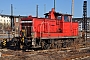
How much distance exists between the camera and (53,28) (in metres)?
18.7

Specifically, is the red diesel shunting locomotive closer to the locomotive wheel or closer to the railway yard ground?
the locomotive wheel

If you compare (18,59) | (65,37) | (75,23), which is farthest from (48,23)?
(18,59)

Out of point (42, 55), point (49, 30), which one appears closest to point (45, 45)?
point (49, 30)

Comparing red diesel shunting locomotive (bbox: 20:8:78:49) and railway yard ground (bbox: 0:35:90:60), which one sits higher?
red diesel shunting locomotive (bbox: 20:8:78:49)

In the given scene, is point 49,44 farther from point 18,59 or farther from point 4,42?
point 18,59

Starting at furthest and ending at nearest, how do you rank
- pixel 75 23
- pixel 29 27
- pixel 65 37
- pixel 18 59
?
1. pixel 75 23
2. pixel 65 37
3. pixel 29 27
4. pixel 18 59

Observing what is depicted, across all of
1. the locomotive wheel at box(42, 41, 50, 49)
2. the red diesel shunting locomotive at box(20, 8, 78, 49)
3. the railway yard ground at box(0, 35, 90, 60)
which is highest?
the red diesel shunting locomotive at box(20, 8, 78, 49)

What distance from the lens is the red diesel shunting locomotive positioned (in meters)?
17.0

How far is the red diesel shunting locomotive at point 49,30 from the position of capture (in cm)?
1702

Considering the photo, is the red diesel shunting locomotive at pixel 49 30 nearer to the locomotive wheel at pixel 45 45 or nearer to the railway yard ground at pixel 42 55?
the locomotive wheel at pixel 45 45

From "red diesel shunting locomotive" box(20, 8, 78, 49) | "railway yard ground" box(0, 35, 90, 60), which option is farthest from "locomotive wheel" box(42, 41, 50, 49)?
"railway yard ground" box(0, 35, 90, 60)

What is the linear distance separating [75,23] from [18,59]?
33.7 feet

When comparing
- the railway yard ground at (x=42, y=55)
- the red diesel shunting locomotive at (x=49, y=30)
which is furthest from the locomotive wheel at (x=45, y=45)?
the railway yard ground at (x=42, y=55)

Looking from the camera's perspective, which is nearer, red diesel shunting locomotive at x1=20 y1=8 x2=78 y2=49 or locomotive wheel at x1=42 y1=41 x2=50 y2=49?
red diesel shunting locomotive at x1=20 y1=8 x2=78 y2=49
